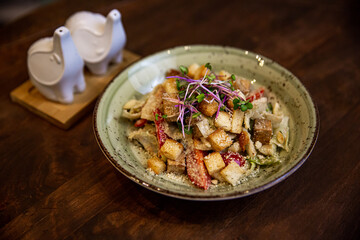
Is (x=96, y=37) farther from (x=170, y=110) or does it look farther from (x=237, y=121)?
(x=237, y=121)

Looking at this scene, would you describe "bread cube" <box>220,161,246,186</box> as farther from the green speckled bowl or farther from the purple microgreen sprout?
the purple microgreen sprout

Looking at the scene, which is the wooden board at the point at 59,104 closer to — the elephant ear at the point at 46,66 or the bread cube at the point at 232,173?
the elephant ear at the point at 46,66

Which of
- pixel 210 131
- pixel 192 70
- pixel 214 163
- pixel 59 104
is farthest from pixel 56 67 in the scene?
pixel 214 163

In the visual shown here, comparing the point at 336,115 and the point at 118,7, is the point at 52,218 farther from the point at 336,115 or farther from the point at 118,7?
the point at 118,7

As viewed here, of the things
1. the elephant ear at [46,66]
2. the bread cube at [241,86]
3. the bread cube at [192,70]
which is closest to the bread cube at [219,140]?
the bread cube at [241,86]

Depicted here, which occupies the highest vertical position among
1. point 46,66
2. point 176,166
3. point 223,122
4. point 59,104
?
point 223,122

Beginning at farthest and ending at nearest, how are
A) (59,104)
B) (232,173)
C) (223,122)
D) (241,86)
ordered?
(59,104)
(241,86)
(223,122)
(232,173)
